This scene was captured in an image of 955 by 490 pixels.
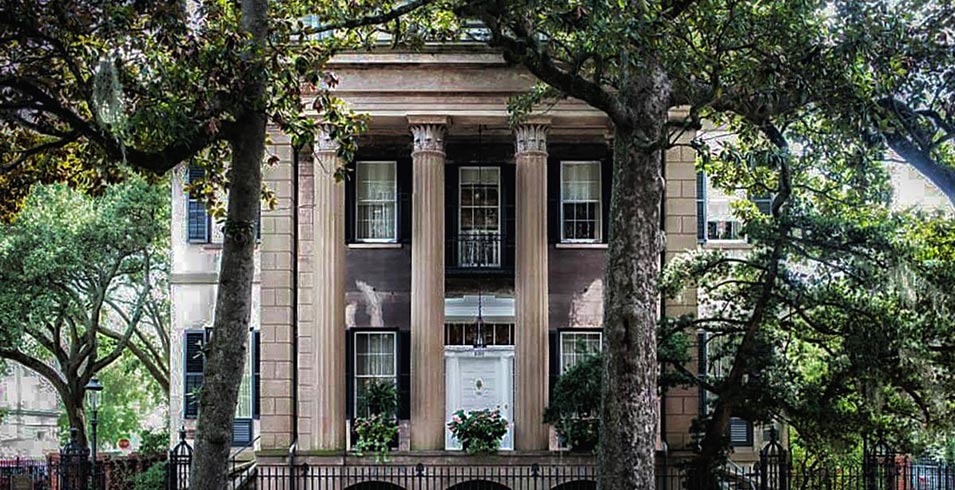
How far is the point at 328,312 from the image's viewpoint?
23.7 m

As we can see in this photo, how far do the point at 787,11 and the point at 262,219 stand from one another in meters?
11.9

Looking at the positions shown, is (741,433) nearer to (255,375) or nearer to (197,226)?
(255,375)

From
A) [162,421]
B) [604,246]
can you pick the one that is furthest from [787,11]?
[162,421]

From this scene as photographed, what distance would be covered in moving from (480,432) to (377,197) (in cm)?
560

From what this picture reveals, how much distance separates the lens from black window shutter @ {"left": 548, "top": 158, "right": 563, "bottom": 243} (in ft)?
85.1

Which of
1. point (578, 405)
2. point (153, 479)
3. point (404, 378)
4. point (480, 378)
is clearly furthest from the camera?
point (153, 479)

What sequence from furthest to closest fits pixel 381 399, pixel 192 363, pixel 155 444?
→ pixel 155 444
pixel 192 363
pixel 381 399

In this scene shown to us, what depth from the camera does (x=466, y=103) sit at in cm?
2394

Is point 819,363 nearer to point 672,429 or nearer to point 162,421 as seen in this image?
point 672,429

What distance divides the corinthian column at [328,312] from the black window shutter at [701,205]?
7.38m

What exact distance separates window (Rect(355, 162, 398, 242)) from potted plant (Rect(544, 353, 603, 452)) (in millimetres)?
5113

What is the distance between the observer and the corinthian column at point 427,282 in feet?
77.4

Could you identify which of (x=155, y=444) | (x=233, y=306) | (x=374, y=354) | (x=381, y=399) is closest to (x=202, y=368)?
(x=374, y=354)

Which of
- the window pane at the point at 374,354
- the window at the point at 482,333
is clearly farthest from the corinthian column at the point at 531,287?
the window pane at the point at 374,354
